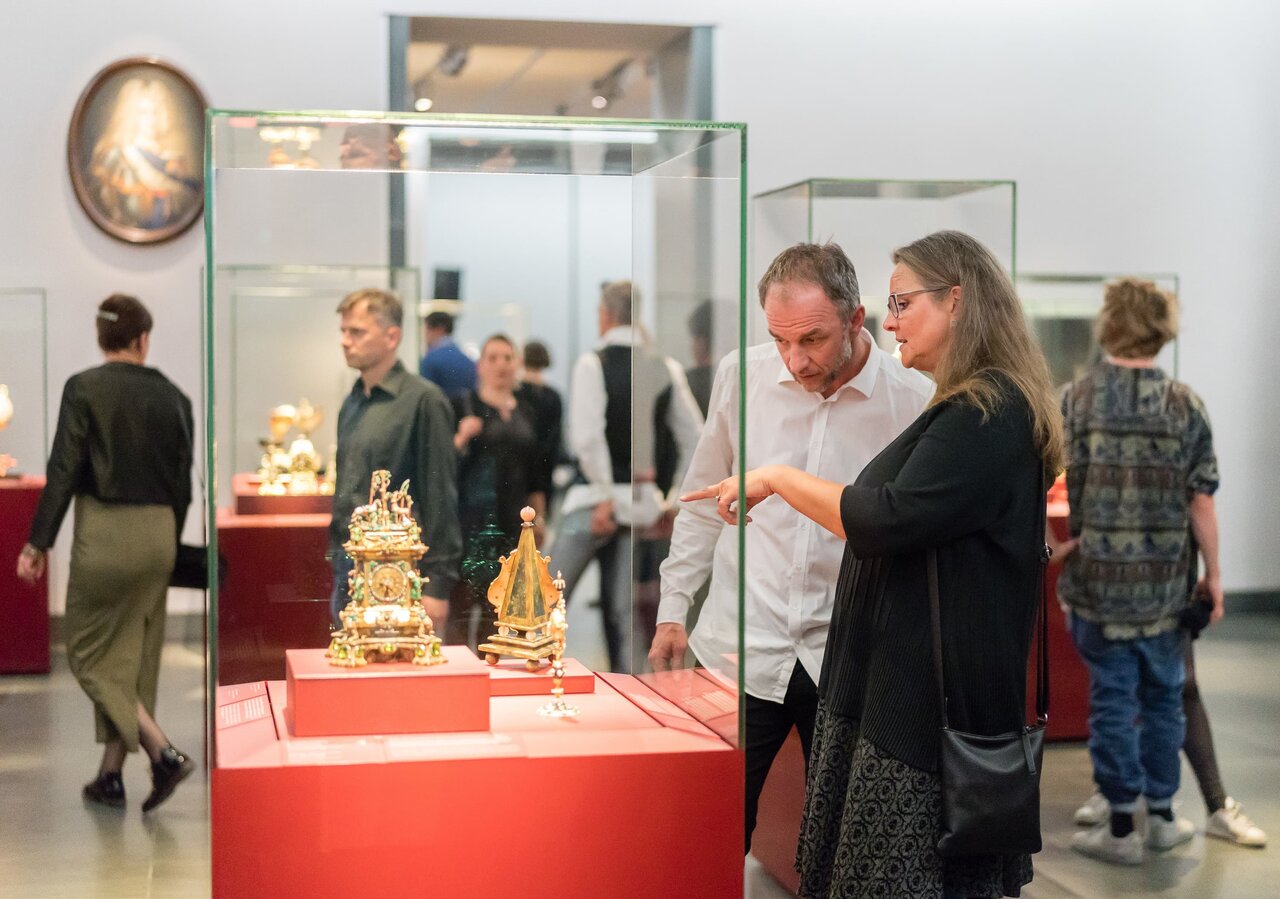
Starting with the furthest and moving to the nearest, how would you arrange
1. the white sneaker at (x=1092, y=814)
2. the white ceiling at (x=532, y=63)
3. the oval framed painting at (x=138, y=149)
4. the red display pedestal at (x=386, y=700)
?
1. the white ceiling at (x=532, y=63)
2. the oval framed painting at (x=138, y=149)
3. the white sneaker at (x=1092, y=814)
4. the red display pedestal at (x=386, y=700)

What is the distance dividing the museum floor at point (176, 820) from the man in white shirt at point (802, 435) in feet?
1.22

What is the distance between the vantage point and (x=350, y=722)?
2.22 meters

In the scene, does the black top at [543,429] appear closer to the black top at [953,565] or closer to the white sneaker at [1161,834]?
the black top at [953,565]

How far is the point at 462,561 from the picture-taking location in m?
2.64

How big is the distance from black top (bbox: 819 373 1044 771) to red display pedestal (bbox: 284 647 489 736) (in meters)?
0.62

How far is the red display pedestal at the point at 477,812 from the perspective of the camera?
2.08m

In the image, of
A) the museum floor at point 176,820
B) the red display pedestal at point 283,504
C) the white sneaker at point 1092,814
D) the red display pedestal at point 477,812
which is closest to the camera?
the red display pedestal at point 477,812

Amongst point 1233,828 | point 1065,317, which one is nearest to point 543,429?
point 1233,828

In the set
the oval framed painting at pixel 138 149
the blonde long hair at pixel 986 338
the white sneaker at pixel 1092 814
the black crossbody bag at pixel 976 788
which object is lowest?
the white sneaker at pixel 1092 814

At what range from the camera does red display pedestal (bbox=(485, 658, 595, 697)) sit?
250 cm

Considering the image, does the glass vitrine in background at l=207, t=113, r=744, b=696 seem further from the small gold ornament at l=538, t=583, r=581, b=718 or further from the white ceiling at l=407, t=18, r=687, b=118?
the white ceiling at l=407, t=18, r=687, b=118

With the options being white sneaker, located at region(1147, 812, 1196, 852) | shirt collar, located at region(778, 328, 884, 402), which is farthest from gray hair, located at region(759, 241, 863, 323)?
white sneaker, located at region(1147, 812, 1196, 852)

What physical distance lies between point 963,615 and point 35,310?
18.8 feet

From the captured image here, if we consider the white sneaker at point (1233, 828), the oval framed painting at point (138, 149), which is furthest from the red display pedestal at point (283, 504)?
the oval framed painting at point (138, 149)
